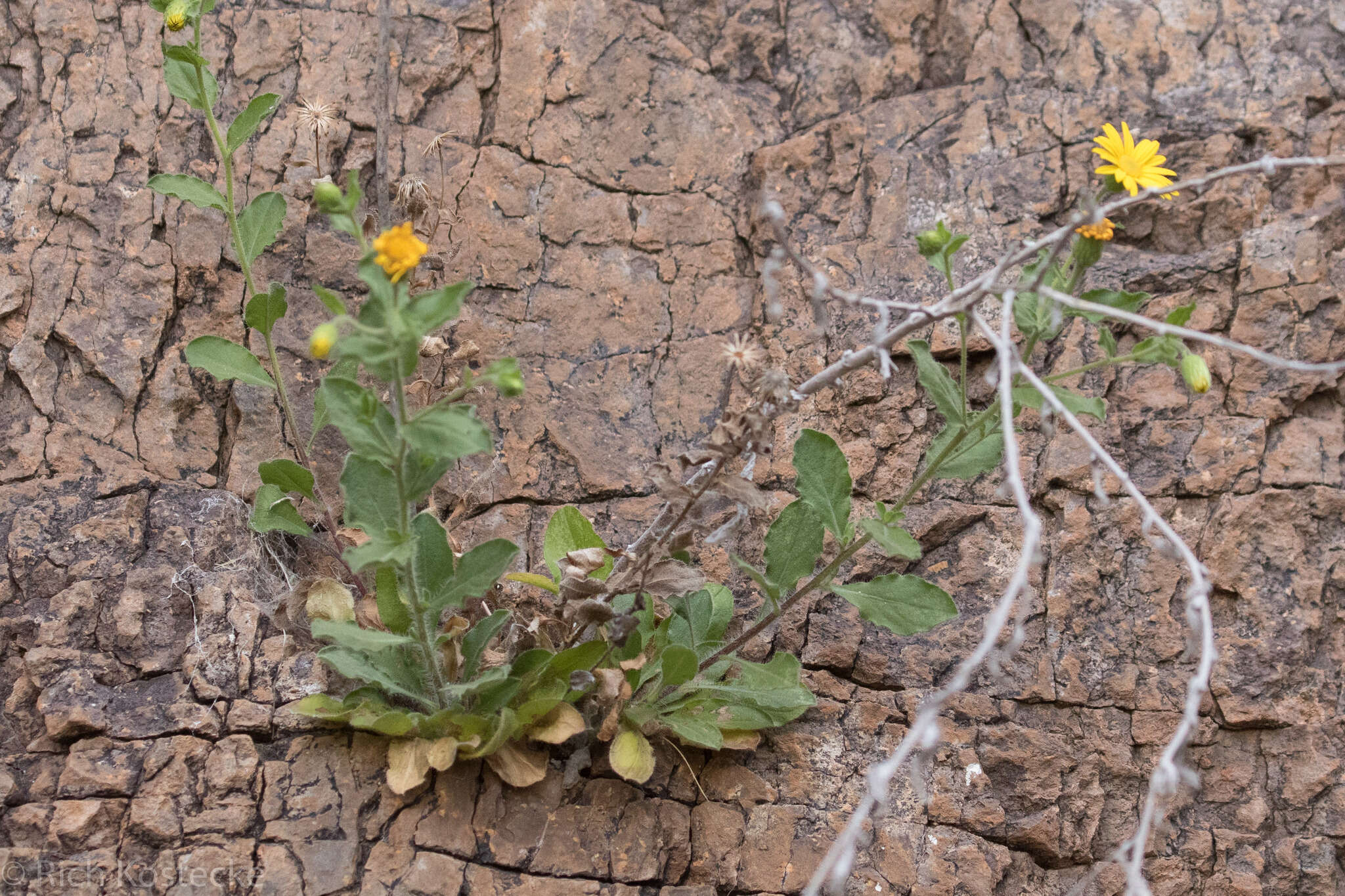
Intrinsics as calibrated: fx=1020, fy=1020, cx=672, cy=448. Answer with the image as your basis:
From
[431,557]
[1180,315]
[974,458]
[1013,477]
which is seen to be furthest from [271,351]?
[1180,315]

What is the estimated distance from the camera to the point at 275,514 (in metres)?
2.54

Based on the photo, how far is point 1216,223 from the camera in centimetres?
300

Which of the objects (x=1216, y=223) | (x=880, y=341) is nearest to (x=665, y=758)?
(x=880, y=341)

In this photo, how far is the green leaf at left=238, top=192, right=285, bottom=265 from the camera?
8.73 feet

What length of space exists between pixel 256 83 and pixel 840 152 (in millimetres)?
1834

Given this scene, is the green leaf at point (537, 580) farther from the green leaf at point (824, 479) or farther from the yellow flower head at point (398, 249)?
the yellow flower head at point (398, 249)

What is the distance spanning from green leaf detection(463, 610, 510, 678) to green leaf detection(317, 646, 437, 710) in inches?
4.7

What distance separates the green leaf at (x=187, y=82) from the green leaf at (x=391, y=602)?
50.6 inches

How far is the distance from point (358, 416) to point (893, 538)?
1.10 meters

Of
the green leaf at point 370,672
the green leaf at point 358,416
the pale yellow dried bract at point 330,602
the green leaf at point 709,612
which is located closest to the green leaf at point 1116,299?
the green leaf at point 709,612

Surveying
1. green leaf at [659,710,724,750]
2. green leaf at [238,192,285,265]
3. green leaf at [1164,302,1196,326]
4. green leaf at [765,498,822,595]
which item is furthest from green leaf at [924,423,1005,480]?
green leaf at [238,192,285,265]

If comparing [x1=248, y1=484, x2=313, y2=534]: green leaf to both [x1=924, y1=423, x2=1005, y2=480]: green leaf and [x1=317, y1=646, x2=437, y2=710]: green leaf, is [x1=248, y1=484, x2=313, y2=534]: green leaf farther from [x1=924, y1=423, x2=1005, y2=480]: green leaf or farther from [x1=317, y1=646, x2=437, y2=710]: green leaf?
[x1=924, y1=423, x2=1005, y2=480]: green leaf

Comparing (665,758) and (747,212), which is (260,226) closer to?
(747,212)

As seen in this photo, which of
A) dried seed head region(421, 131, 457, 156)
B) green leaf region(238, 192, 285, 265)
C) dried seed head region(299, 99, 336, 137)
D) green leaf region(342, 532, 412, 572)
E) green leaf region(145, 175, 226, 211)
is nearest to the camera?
green leaf region(342, 532, 412, 572)
